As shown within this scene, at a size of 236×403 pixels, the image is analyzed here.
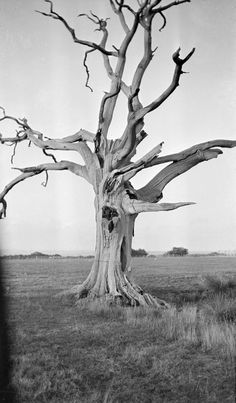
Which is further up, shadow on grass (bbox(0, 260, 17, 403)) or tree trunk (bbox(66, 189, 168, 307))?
tree trunk (bbox(66, 189, 168, 307))

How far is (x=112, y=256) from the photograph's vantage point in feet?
45.7

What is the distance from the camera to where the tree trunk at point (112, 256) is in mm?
13477

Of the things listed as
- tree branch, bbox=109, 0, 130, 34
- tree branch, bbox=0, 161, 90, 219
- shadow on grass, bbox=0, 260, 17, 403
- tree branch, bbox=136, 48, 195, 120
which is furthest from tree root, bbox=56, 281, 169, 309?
tree branch, bbox=109, 0, 130, 34

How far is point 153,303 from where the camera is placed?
12.6m

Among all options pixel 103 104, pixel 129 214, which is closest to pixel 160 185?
pixel 129 214

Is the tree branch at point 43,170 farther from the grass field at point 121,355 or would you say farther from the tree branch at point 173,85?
the grass field at point 121,355

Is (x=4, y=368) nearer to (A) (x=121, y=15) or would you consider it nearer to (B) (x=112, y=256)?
(B) (x=112, y=256)

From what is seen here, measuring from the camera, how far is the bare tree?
13203 mm

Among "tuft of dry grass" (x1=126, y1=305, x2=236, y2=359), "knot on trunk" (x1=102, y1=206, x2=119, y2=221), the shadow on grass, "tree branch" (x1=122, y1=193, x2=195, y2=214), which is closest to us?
the shadow on grass

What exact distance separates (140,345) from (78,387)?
2294mm

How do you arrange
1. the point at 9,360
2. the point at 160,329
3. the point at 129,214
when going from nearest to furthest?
the point at 9,360
the point at 160,329
the point at 129,214

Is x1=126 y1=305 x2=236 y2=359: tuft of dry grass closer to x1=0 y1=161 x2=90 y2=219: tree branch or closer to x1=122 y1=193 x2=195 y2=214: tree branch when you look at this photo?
x1=122 y1=193 x2=195 y2=214: tree branch

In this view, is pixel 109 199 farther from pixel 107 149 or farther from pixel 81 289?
pixel 81 289

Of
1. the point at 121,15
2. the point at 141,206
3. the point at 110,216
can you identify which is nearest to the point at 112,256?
the point at 110,216
